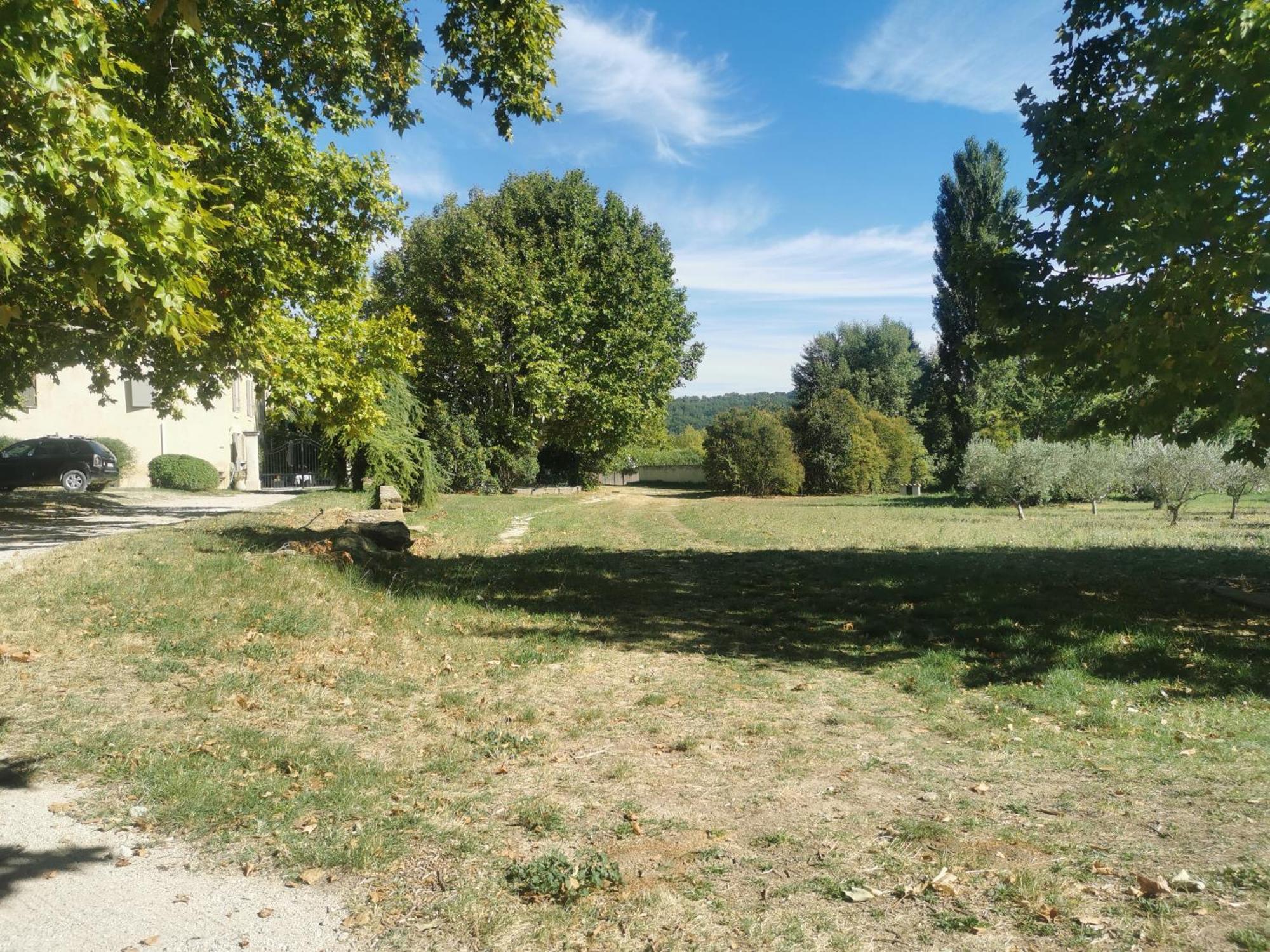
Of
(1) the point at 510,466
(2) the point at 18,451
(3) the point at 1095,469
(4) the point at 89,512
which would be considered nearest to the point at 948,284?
(3) the point at 1095,469

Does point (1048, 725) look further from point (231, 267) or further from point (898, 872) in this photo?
point (231, 267)

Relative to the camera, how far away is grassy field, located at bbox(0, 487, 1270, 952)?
→ 10.2 ft

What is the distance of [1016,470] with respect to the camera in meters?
23.3

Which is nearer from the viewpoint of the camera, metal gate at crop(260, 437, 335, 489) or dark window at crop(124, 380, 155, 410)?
dark window at crop(124, 380, 155, 410)

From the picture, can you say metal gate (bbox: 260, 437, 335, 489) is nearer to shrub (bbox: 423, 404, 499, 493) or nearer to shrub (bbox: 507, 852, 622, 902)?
shrub (bbox: 423, 404, 499, 493)

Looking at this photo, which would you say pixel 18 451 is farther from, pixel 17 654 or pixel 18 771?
pixel 18 771

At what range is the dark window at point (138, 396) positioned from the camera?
30.6 meters

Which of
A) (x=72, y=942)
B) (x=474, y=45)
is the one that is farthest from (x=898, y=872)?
(x=474, y=45)

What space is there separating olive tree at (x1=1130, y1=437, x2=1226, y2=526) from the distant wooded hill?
71159 mm

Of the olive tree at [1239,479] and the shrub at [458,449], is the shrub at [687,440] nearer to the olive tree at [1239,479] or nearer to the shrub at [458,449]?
the shrub at [458,449]

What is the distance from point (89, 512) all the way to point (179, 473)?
11.9 metres

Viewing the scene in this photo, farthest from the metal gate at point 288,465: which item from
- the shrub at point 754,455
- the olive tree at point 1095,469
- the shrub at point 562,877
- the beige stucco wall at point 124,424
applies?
the shrub at point 562,877

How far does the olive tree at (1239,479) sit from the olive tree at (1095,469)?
3195 mm

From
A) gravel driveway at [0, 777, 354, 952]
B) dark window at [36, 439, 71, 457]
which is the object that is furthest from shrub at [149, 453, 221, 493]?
gravel driveway at [0, 777, 354, 952]
